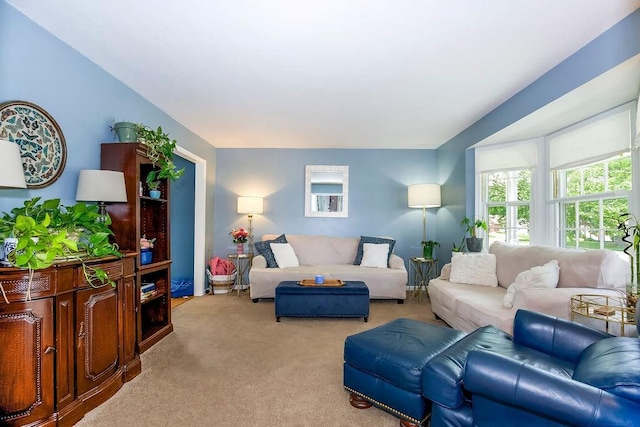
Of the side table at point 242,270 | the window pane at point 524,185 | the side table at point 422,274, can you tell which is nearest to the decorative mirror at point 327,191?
the side table at point 242,270

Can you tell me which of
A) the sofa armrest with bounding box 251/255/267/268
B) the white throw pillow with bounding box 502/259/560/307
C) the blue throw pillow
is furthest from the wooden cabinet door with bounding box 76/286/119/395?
the white throw pillow with bounding box 502/259/560/307

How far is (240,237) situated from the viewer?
190 inches

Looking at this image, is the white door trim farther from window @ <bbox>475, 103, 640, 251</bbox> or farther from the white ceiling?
window @ <bbox>475, 103, 640, 251</bbox>

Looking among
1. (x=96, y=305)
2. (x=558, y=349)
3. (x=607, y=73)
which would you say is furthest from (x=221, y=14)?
(x=558, y=349)

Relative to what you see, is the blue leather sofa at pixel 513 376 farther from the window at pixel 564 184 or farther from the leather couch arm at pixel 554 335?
the window at pixel 564 184

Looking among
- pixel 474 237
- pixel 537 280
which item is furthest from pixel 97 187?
pixel 474 237

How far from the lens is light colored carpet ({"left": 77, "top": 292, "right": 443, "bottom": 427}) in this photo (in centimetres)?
181

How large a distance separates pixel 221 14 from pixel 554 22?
211 cm

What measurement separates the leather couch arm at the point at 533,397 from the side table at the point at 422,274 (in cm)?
344

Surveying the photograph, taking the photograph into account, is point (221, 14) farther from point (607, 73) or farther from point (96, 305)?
point (607, 73)

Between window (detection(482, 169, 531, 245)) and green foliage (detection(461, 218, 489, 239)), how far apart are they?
178 mm

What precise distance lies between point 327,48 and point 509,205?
123 inches

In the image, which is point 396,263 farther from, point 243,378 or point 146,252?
point 146,252

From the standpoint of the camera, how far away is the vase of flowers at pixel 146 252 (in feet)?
9.08
